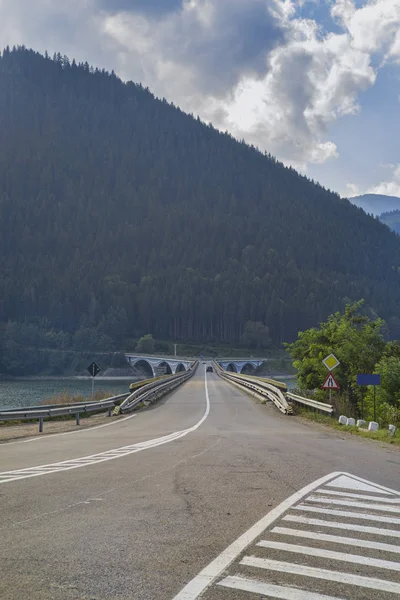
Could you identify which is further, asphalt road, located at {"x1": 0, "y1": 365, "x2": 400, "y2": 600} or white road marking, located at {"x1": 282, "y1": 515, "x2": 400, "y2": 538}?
white road marking, located at {"x1": 282, "y1": 515, "x2": 400, "y2": 538}

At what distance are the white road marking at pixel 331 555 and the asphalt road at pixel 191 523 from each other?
20mm

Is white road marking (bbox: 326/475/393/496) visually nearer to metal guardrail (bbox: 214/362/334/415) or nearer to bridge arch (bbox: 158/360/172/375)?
metal guardrail (bbox: 214/362/334/415)

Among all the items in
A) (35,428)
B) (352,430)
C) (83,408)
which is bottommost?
(35,428)

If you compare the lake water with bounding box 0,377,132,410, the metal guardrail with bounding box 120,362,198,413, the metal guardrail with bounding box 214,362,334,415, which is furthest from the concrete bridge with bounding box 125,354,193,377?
the metal guardrail with bounding box 120,362,198,413

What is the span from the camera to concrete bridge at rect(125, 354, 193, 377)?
11438 centimetres

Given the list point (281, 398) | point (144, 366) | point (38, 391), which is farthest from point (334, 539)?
point (144, 366)

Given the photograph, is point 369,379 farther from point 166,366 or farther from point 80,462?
point 166,366

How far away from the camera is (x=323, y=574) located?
444 cm

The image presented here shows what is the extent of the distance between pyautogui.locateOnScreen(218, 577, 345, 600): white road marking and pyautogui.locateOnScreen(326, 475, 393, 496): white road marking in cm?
417

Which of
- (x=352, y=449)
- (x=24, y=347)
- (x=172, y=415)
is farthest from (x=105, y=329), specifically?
(x=352, y=449)

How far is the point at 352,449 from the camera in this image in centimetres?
1305

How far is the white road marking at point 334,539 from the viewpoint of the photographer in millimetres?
5179

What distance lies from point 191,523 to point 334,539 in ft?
5.05

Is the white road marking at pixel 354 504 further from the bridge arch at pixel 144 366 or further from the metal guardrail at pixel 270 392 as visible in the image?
the bridge arch at pixel 144 366
